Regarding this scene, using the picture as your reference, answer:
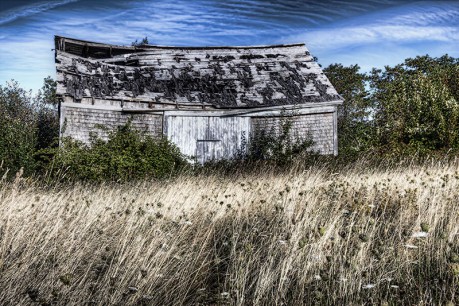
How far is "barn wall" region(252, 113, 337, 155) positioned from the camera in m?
17.1

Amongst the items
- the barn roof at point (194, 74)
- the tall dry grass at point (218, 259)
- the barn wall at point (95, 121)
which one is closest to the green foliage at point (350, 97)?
the barn roof at point (194, 74)

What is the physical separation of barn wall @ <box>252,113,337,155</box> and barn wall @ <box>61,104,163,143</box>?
3.86 metres

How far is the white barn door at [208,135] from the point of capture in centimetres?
1614

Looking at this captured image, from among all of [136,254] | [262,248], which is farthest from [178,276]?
[262,248]

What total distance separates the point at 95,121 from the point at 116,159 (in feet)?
12.2

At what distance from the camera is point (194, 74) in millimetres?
17953

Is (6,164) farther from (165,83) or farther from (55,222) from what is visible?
(55,222)

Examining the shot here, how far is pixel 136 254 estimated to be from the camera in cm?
379

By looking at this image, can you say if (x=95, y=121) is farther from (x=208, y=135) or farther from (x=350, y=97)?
(x=350, y=97)

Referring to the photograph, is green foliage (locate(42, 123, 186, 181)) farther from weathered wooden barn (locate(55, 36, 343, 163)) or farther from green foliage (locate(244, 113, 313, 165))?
green foliage (locate(244, 113, 313, 165))

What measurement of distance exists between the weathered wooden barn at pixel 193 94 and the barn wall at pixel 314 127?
4 centimetres

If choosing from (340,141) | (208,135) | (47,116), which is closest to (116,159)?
(208,135)

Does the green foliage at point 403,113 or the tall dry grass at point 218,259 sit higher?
the green foliage at point 403,113

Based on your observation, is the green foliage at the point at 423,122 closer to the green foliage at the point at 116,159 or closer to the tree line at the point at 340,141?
the tree line at the point at 340,141
